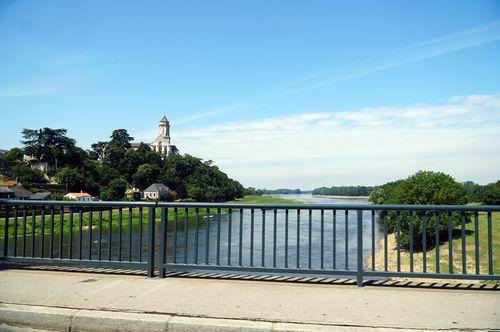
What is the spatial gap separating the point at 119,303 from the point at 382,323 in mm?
2809

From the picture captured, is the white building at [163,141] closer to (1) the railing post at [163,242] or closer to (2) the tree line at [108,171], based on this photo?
(2) the tree line at [108,171]

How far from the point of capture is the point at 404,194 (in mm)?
36812

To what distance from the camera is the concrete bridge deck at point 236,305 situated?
159 inches

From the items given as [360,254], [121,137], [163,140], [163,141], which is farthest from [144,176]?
[360,254]

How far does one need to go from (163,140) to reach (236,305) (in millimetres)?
185019

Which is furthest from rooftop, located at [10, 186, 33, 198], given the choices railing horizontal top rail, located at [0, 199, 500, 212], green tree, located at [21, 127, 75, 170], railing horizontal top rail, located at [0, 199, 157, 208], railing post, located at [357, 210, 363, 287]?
railing post, located at [357, 210, 363, 287]

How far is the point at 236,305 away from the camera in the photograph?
458 cm

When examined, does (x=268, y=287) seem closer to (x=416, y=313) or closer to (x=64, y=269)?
(x=416, y=313)

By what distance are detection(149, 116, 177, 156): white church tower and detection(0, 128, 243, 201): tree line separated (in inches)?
1743

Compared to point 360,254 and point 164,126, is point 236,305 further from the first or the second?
point 164,126

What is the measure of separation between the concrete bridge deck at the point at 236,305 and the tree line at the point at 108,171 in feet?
307

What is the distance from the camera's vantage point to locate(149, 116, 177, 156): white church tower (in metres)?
184

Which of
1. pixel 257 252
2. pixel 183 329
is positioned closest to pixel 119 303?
pixel 183 329

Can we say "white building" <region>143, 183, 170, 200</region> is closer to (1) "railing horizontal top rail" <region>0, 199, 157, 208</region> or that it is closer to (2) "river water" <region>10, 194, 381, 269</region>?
(2) "river water" <region>10, 194, 381, 269</region>
